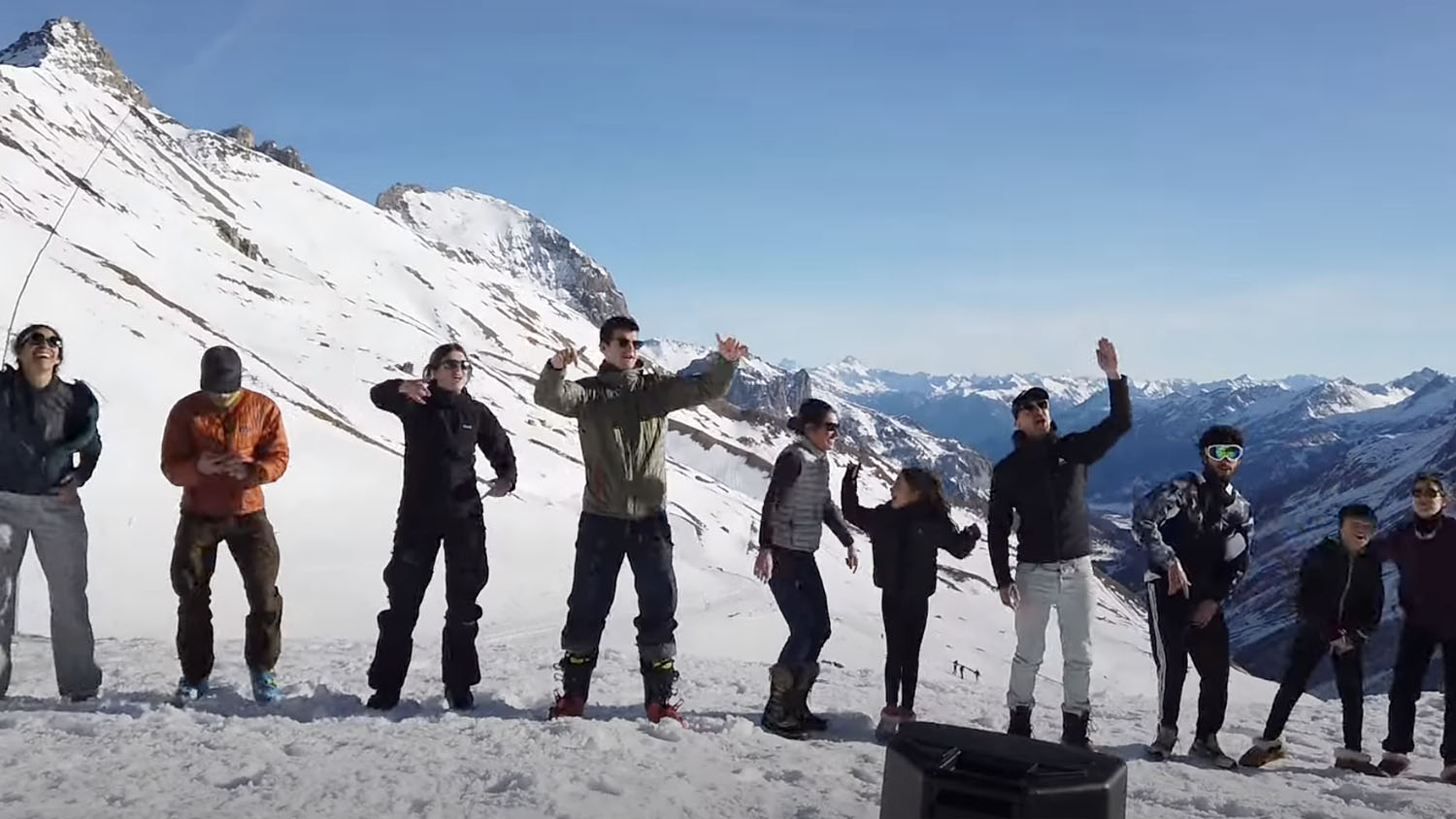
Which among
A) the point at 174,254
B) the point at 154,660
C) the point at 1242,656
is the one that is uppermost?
the point at 174,254

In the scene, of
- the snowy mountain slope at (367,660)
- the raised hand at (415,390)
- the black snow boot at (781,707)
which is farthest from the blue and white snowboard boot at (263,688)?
the black snow boot at (781,707)

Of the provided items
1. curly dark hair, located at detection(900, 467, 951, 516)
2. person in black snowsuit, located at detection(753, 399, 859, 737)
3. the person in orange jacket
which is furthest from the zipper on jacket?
the person in orange jacket

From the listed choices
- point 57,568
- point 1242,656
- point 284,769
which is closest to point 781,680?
point 284,769

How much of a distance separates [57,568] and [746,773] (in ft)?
18.6

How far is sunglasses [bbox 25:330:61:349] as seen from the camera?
7320mm

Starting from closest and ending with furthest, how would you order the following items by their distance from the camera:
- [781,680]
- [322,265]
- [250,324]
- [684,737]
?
[684,737] < [781,680] < [250,324] < [322,265]

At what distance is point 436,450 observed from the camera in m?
7.70

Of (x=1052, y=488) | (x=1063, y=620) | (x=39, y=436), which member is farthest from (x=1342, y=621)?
(x=39, y=436)

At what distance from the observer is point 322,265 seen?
141 meters

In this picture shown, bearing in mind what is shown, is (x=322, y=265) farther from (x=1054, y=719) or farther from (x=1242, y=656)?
(x=1242, y=656)

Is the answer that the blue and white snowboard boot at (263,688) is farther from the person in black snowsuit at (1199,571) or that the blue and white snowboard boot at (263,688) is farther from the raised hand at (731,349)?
the person in black snowsuit at (1199,571)

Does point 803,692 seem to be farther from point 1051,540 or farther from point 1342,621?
point 1342,621

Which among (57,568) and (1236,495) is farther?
(1236,495)

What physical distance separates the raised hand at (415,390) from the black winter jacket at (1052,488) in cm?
476
